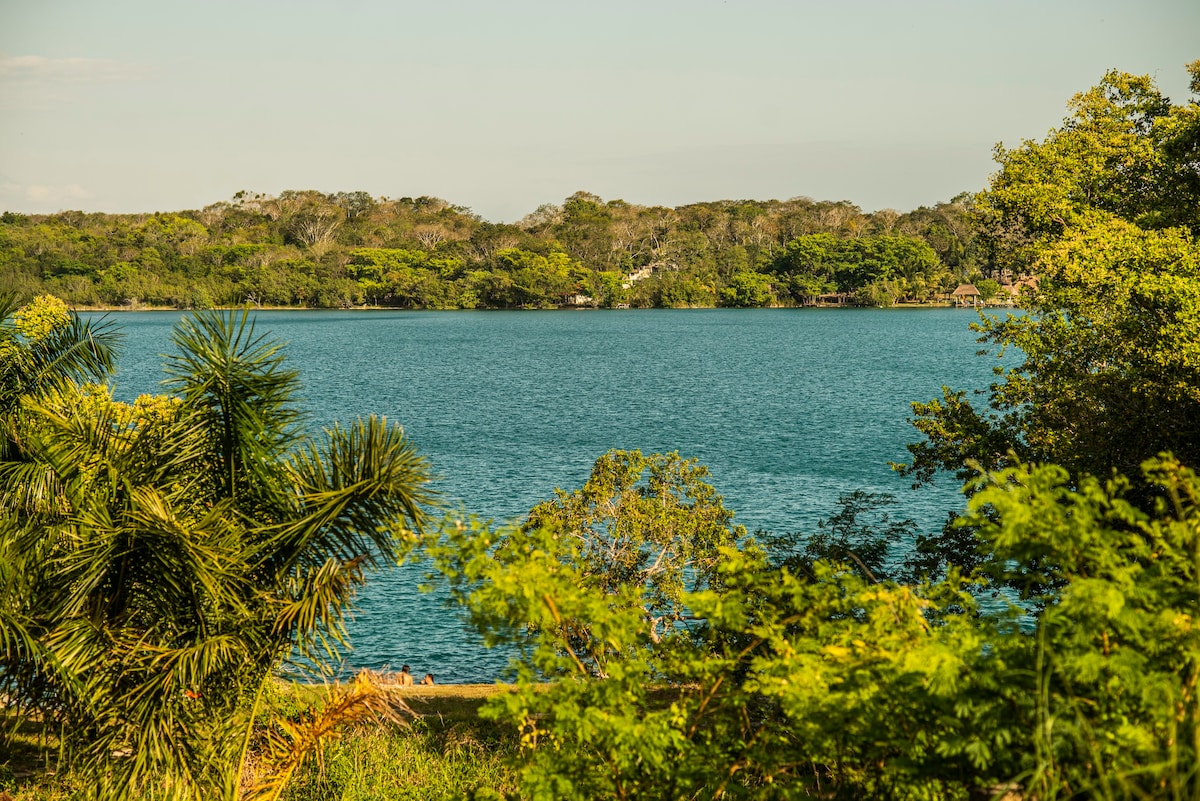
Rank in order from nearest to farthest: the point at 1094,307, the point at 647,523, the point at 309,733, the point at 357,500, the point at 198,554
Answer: the point at 198,554 < the point at 357,500 < the point at 309,733 < the point at 1094,307 < the point at 647,523

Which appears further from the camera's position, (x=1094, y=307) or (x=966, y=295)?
(x=966, y=295)

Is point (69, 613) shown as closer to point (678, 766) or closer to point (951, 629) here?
point (678, 766)

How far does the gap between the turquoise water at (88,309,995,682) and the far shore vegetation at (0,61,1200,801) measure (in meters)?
9.04

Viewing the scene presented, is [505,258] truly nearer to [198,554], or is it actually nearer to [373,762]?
[373,762]

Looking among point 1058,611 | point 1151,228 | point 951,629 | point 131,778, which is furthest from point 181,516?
point 1151,228

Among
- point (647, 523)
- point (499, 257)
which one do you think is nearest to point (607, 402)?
point (647, 523)

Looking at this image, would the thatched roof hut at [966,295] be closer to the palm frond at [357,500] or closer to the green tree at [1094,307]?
the green tree at [1094,307]

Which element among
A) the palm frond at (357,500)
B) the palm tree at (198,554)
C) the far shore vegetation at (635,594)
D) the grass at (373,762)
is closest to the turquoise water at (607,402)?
the grass at (373,762)

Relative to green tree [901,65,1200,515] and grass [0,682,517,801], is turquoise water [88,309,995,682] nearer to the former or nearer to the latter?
grass [0,682,517,801]

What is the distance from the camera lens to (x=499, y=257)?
503ft

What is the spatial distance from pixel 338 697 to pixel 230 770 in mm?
1137

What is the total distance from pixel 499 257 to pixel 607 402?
3986 inches

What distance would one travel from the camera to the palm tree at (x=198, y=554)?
27.6 ft

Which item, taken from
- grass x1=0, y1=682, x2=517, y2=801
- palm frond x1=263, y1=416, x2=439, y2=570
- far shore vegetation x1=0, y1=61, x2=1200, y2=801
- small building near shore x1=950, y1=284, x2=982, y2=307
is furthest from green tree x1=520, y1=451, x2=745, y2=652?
small building near shore x1=950, y1=284, x2=982, y2=307
